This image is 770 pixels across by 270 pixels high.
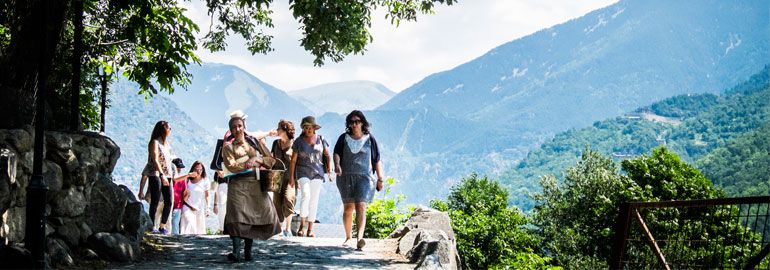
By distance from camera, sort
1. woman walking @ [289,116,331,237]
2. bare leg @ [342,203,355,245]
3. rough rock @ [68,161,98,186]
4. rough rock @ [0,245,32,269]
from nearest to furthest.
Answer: rough rock @ [0,245,32,269] < rough rock @ [68,161,98,186] < bare leg @ [342,203,355,245] < woman walking @ [289,116,331,237]

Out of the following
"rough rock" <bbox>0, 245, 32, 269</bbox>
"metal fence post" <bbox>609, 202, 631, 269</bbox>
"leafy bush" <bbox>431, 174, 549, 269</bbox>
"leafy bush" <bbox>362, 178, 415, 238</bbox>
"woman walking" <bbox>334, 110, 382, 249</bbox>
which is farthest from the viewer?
"leafy bush" <bbox>431, 174, 549, 269</bbox>

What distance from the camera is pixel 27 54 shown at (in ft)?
27.3

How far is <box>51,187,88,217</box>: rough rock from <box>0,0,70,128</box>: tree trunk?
840 millimetres

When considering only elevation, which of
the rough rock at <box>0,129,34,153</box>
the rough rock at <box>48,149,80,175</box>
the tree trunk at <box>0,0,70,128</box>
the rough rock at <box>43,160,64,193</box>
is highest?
the tree trunk at <box>0,0,70,128</box>

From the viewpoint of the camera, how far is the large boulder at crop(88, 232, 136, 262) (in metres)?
8.48

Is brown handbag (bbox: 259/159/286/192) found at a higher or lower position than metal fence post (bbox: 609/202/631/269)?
higher

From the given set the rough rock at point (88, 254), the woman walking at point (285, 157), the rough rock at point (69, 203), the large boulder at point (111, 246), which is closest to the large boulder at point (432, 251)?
the woman walking at point (285, 157)

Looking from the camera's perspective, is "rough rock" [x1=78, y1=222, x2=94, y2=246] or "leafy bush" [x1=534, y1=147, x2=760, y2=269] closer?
"rough rock" [x1=78, y1=222, x2=94, y2=246]

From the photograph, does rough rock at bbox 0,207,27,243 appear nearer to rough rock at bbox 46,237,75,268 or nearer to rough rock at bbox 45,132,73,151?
rough rock at bbox 46,237,75,268

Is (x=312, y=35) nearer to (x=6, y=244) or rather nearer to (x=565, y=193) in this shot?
(x=6, y=244)

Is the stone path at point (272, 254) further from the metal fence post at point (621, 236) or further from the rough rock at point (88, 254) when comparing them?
the metal fence post at point (621, 236)

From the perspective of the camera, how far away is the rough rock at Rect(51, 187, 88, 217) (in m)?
7.95

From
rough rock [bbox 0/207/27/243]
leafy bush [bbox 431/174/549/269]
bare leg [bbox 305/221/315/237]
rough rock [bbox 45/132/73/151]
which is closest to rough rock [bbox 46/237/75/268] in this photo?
rough rock [bbox 0/207/27/243]

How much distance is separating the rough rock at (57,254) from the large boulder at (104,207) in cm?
89
